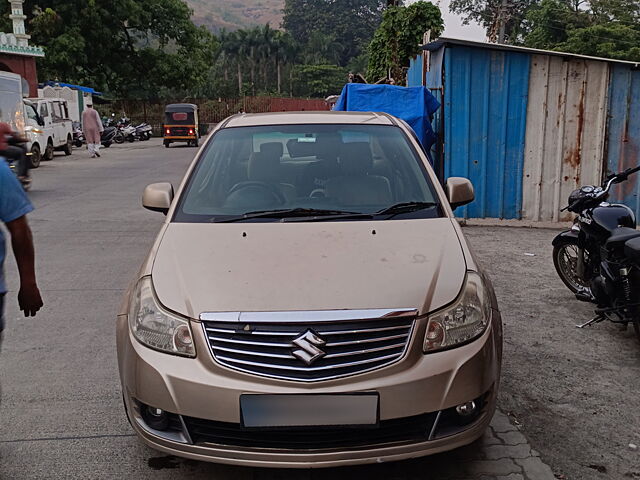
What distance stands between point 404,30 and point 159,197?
44.1 feet

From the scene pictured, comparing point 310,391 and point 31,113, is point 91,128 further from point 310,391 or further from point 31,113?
point 310,391

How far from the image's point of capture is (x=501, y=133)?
9.32 metres

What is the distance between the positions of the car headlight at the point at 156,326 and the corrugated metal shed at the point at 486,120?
22.7 feet

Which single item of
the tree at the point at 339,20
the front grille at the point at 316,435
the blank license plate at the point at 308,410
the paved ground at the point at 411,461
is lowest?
the paved ground at the point at 411,461

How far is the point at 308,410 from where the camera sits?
2627 millimetres

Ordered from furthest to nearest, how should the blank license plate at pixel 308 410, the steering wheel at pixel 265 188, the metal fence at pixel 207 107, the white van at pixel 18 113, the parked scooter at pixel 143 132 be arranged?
the metal fence at pixel 207 107 < the parked scooter at pixel 143 132 < the white van at pixel 18 113 < the steering wheel at pixel 265 188 < the blank license plate at pixel 308 410

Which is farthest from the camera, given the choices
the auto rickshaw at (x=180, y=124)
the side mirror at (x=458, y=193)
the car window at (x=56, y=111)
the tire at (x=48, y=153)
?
the auto rickshaw at (x=180, y=124)

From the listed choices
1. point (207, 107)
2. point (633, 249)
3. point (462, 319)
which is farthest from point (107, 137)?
point (462, 319)

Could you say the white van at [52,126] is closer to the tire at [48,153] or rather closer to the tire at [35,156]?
the tire at [48,153]

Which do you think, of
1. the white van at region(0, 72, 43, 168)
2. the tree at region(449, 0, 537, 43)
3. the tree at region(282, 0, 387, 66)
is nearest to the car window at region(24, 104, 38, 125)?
the white van at region(0, 72, 43, 168)

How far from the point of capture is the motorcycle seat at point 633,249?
427cm

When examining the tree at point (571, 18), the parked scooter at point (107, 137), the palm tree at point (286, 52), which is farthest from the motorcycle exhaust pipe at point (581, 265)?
the palm tree at point (286, 52)

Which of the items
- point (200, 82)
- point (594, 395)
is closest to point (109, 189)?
point (594, 395)

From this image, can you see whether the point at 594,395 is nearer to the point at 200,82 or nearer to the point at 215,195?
the point at 215,195
